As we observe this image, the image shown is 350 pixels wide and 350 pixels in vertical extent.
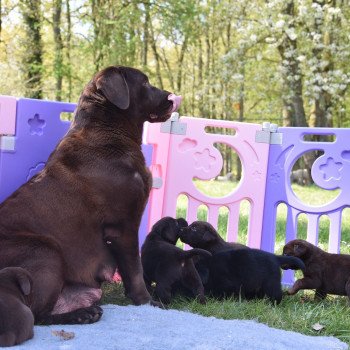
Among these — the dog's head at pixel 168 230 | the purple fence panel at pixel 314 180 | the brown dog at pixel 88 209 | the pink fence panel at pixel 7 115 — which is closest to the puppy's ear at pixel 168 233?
the dog's head at pixel 168 230

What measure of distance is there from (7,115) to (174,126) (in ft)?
5.58

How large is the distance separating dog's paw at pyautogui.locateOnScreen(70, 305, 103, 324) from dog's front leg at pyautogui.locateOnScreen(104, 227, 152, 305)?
0.39 m

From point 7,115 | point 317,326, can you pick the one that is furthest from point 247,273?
point 7,115

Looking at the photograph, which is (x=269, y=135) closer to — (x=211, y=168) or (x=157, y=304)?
(x=211, y=168)

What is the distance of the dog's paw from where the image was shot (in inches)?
148

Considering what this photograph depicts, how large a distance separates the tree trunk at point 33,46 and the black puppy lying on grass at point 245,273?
1754cm

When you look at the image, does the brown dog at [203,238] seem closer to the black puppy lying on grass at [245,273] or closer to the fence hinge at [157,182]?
the black puppy lying on grass at [245,273]

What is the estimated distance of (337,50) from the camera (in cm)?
1844

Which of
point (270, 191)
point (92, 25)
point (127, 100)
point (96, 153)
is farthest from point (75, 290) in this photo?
point (92, 25)

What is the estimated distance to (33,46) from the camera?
22.0 metres

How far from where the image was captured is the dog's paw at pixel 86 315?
3750 millimetres

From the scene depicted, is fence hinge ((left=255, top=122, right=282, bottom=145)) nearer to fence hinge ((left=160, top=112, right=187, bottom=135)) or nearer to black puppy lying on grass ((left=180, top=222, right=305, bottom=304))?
fence hinge ((left=160, top=112, right=187, bottom=135))

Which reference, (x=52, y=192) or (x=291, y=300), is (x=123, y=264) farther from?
(x=291, y=300)

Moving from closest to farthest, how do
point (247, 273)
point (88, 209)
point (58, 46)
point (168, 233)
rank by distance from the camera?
point (88, 209), point (247, 273), point (168, 233), point (58, 46)
